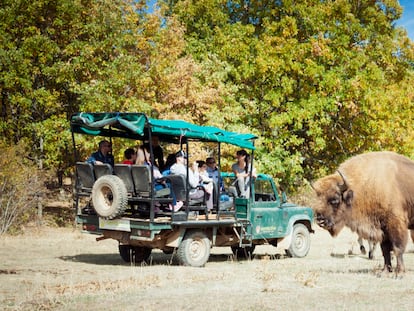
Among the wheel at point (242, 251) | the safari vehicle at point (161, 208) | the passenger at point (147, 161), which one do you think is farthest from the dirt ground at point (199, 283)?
the passenger at point (147, 161)

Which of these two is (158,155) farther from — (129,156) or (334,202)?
(334,202)

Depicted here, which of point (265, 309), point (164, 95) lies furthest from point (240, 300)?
point (164, 95)

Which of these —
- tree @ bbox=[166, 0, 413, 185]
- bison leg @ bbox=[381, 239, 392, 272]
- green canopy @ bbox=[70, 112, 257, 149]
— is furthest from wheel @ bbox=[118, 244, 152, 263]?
tree @ bbox=[166, 0, 413, 185]

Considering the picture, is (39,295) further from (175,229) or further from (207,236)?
(207,236)

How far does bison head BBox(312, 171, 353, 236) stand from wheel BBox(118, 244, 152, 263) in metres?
4.38

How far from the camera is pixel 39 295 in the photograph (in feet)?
29.3

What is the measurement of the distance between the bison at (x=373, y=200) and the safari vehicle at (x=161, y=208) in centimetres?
258

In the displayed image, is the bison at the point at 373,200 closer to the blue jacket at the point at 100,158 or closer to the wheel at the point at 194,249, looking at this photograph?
the wheel at the point at 194,249

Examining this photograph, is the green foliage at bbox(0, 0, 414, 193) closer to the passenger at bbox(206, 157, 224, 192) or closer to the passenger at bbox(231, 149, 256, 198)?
the passenger at bbox(206, 157, 224, 192)

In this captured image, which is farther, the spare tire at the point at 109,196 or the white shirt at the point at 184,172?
the white shirt at the point at 184,172

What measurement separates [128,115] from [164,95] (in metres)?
11.9

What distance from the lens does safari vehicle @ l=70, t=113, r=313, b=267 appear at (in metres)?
12.4

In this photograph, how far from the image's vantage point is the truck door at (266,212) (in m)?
14.4

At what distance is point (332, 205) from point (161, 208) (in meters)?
3.56
